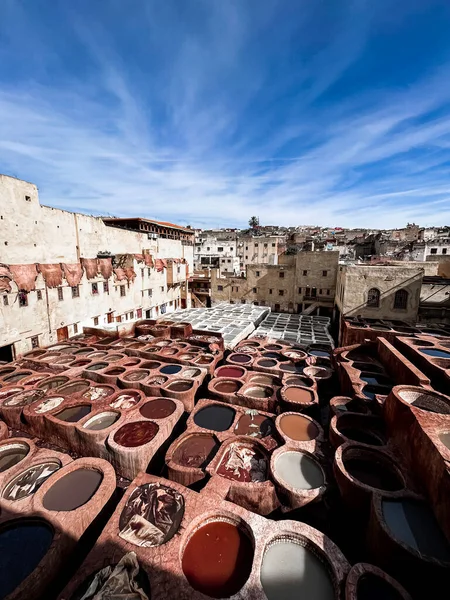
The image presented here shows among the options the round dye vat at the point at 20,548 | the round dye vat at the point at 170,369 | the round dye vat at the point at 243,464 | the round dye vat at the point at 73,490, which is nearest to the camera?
the round dye vat at the point at 20,548

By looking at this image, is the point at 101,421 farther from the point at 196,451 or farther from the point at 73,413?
the point at 196,451

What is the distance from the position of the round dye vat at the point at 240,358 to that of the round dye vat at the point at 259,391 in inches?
136

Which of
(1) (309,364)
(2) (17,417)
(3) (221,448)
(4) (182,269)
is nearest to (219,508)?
(3) (221,448)

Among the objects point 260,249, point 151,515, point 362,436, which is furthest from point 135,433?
point 260,249

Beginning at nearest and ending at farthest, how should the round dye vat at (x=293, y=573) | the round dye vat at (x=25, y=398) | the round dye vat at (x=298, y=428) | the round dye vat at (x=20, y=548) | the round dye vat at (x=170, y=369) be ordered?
the round dye vat at (x=293, y=573) → the round dye vat at (x=20, y=548) → the round dye vat at (x=298, y=428) → the round dye vat at (x=25, y=398) → the round dye vat at (x=170, y=369)

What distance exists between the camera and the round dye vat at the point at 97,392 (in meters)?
12.4

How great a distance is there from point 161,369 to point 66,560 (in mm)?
9669

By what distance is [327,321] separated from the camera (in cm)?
3161

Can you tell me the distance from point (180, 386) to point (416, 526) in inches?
397

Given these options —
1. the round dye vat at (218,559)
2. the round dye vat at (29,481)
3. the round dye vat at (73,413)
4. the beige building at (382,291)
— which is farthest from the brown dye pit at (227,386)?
the beige building at (382,291)

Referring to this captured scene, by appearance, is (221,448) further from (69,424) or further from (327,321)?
(327,321)

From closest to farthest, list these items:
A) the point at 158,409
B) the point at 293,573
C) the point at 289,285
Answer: the point at 293,573
the point at 158,409
the point at 289,285

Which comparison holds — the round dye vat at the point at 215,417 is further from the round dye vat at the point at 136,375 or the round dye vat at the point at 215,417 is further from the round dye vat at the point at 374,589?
the round dye vat at the point at 374,589

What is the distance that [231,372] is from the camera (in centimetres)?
1542
